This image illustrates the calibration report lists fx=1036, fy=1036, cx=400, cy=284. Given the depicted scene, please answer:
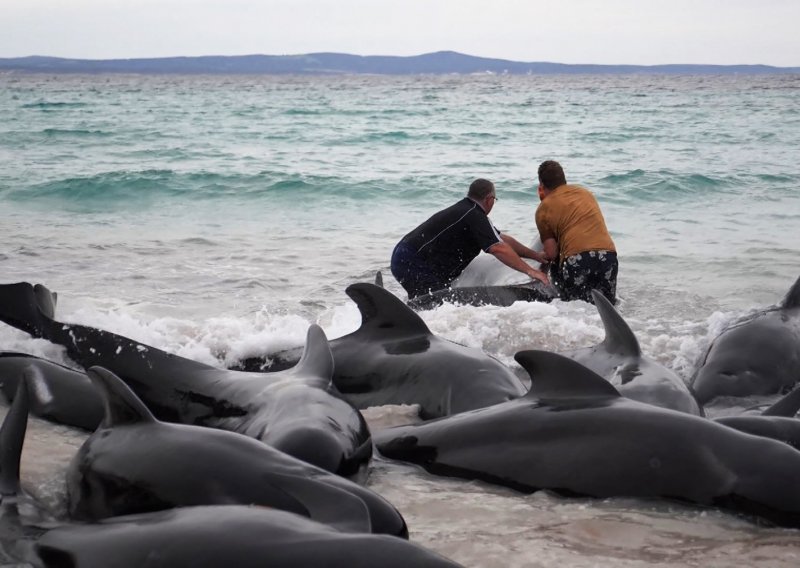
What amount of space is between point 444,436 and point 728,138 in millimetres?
33553

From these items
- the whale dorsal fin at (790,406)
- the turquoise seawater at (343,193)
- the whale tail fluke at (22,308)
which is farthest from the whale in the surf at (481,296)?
the whale dorsal fin at (790,406)

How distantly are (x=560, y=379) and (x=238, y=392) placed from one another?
1.55 meters

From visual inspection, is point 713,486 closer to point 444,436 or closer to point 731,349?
point 444,436

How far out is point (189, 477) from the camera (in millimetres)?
3588

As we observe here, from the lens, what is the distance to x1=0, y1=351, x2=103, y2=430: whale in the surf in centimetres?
533

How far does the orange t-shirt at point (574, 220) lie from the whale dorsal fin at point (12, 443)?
6918 mm

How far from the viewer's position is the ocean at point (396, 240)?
4.11 meters

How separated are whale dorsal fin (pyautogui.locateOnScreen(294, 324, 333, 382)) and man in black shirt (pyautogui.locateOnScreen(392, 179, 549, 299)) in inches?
195

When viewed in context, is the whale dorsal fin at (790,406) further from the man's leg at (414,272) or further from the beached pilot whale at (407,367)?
the man's leg at (414,272)

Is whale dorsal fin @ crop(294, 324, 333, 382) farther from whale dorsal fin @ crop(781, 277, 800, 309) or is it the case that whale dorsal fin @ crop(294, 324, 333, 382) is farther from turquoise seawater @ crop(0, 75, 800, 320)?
turquoise seawater @ crop(0, 75, 800, 320)

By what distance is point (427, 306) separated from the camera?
31.5 feet

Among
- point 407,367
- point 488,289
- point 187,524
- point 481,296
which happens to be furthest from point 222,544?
point 488,289

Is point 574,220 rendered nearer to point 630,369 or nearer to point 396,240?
point 630,369

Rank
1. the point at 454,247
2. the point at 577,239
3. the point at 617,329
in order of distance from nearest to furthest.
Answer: the point at 617,329 < the point at 577,239 < the point at 454,247
